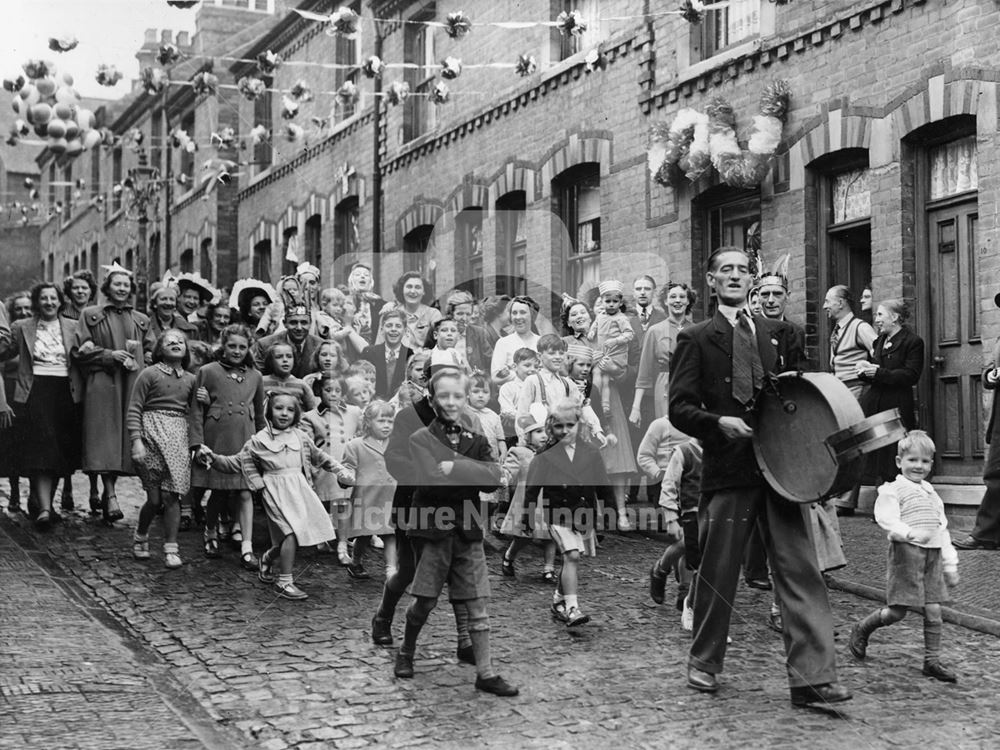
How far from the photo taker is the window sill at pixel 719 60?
44.5 feet

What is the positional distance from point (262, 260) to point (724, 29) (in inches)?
604

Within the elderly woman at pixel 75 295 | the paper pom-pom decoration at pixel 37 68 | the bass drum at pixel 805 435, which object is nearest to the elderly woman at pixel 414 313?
the elderly woman at pixel 75 295

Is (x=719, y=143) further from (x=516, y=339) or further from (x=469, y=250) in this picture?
(x=469, y=250)

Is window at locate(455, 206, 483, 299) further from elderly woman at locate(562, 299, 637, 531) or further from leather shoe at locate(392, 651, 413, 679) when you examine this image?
leather shoe at locate(392, 651, 413, 679)

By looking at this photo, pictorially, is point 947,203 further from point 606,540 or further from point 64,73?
point 64,73

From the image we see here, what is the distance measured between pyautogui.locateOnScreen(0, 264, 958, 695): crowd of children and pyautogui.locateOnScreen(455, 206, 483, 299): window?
620cm

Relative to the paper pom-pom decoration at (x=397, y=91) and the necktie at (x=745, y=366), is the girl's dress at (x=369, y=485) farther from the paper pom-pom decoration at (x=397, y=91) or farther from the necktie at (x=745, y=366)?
the paper pom-pom decoration at (x=397, y=91)

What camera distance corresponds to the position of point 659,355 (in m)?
11.2

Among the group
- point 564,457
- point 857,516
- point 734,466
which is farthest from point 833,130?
point 734,466

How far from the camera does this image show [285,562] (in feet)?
27.2

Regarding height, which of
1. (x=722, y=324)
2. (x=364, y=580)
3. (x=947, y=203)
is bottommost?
(x=364, y=580)

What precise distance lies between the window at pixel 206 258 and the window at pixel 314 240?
4.66 metres

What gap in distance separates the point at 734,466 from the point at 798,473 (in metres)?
0.31

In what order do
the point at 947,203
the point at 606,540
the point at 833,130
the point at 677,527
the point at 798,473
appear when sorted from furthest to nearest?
the point at 833,130
the point at 947,203
the point at 606,540
the point at 677,527
the point at 798,473
